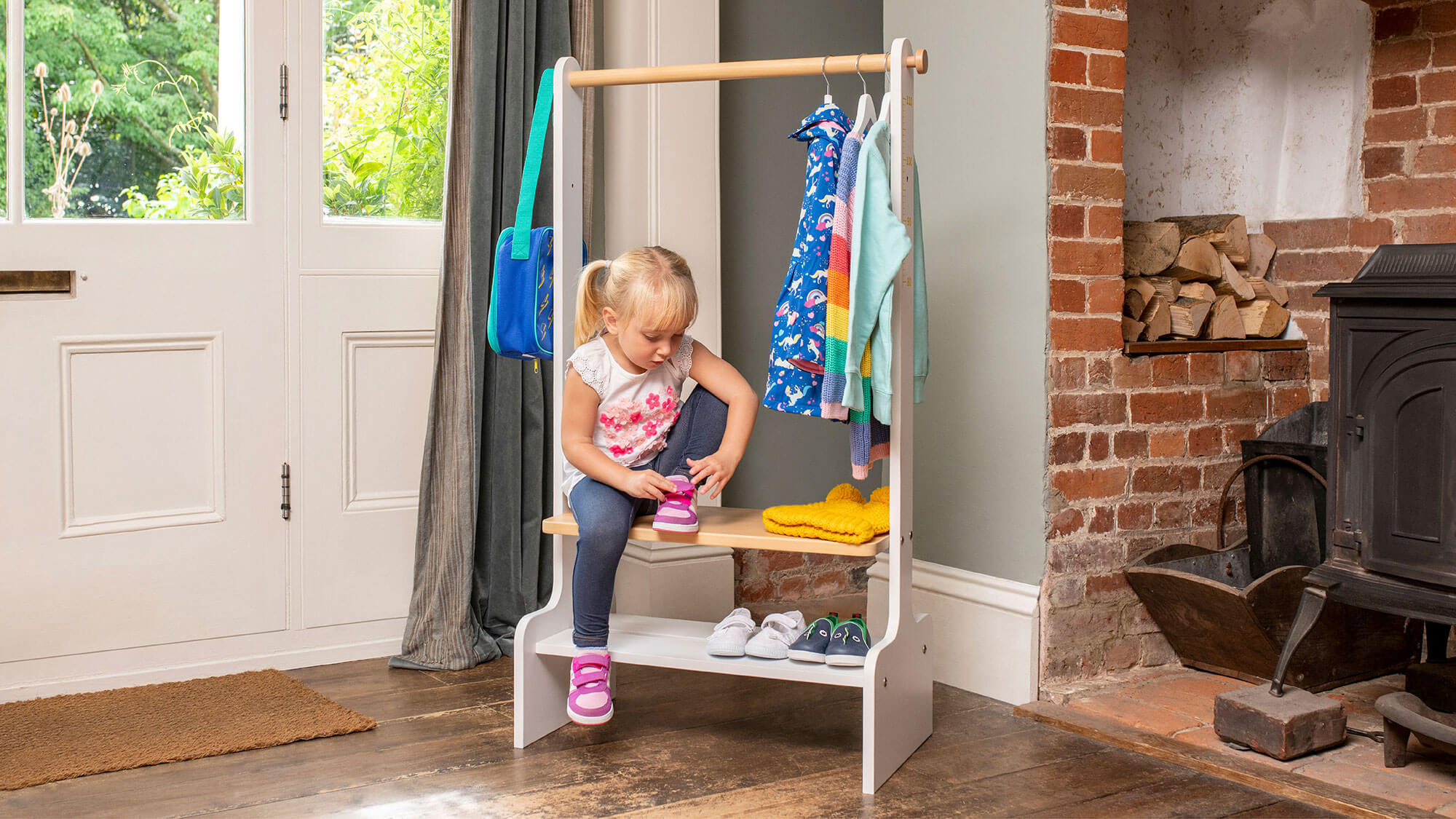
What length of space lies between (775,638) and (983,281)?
0.92m

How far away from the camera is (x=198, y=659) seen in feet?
8.85

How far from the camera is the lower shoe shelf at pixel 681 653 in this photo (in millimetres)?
2115

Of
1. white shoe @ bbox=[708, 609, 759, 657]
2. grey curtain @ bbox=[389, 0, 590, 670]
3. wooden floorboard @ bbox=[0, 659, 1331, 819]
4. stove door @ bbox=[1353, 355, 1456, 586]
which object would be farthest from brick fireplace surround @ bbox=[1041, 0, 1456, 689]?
grey curtain @ bbox=[389, 0, 590, 670]

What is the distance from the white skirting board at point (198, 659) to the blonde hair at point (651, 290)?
3.81 feet

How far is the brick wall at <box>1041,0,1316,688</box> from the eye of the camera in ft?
8.13

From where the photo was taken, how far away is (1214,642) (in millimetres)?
2535

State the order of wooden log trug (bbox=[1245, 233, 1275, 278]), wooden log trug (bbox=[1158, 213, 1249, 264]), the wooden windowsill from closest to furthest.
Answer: the wooden windowsill → wooden log trug (bbox=[1158, 213, 1249, 264]) → wooden log trug (bbox=[1245, 233, 1275, 278])

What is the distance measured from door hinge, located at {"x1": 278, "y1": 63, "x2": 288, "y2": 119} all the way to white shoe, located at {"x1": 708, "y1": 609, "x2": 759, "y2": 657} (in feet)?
4.98

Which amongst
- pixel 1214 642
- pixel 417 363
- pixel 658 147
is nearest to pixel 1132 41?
pixel 658 147

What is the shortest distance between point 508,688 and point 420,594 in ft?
1.19

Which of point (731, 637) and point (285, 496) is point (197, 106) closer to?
point (285, 496)

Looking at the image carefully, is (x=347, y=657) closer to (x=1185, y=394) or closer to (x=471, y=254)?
(x=471, y=254)

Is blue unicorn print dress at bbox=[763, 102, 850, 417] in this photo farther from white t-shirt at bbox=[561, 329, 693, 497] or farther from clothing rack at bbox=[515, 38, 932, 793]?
white t-shirt at bbox=[561, 329, 693, 497]

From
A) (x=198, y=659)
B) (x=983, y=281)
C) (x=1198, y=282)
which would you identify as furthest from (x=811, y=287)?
(x=198, y=659)
